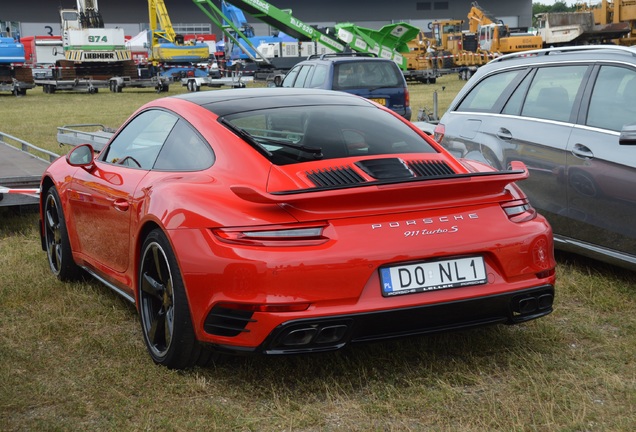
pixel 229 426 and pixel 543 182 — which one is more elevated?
pixel 543 182

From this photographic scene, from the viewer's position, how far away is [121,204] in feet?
15.0

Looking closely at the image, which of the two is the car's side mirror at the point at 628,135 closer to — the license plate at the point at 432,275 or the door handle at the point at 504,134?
the door handle at the point at 504,134

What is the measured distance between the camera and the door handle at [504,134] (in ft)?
21.0

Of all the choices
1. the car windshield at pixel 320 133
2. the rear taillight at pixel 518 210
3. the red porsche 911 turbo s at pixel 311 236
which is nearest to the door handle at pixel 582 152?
the red porsche 911 turbo s at pixel 311 236

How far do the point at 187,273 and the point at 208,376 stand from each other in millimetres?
603

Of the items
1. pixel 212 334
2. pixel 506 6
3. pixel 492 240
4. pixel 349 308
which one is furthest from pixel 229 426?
pixel 506 6

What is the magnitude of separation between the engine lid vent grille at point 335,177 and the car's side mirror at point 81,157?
1.89 meters

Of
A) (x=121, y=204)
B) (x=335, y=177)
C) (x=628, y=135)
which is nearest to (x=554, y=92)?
(x=628, y=135)

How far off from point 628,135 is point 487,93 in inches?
79.7

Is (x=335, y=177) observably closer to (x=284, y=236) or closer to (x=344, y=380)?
(x=284, y=236)

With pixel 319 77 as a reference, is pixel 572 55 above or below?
above

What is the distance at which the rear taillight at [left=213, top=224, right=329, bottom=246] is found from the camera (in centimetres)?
354

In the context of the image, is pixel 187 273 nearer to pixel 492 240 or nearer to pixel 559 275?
pixel 492 240

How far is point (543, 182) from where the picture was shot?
234 inches
